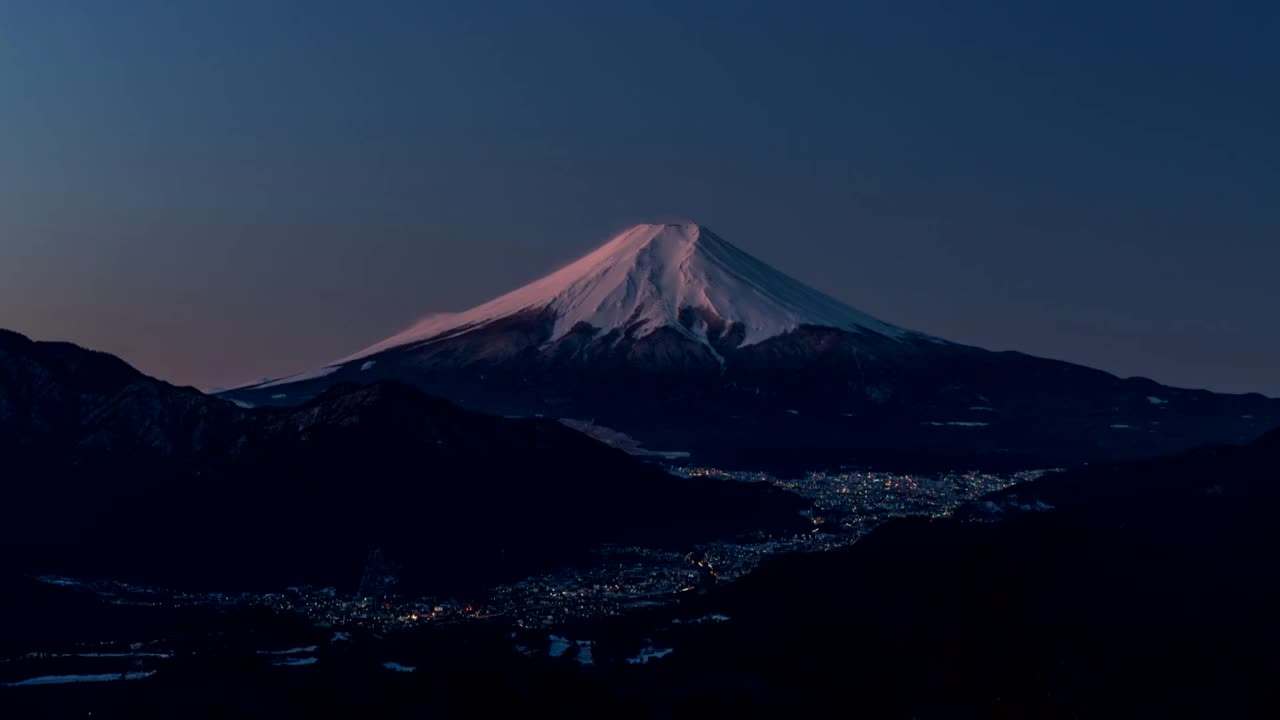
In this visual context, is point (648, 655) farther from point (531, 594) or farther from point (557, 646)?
point (531, 594)

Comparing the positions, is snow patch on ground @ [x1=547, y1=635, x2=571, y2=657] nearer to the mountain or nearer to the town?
the town

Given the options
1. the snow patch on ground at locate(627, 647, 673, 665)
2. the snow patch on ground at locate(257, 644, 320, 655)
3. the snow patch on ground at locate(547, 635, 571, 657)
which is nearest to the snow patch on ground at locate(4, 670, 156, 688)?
the snow patch on ground at locate(257, 644, 320, 655)

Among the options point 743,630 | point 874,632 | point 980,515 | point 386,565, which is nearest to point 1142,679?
point 874,632

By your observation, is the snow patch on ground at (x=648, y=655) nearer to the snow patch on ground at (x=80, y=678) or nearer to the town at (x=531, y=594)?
the town at (x=531, y=594)

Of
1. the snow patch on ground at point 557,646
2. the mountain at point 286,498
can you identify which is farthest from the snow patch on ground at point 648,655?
the mountain at point 286,498

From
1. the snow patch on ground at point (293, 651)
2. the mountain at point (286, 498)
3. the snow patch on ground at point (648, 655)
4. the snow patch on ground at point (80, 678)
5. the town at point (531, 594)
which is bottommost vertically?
the snow patch on ground at point (80, 678)

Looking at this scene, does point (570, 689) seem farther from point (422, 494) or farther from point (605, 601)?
point (422, 494)

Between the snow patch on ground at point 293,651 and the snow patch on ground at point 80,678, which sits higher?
the snow patch on ground at point 293,651

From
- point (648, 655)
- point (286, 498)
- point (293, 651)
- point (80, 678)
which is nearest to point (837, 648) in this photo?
point (648, 655)
